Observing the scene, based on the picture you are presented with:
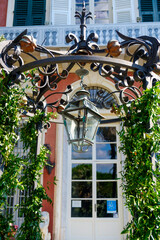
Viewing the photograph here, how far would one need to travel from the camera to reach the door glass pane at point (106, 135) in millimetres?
8633

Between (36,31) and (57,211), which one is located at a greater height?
(36,31)

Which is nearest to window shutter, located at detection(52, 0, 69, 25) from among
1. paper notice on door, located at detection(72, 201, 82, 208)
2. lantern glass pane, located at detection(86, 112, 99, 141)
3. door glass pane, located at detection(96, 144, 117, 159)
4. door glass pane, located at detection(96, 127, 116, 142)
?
door glass pane, located at detection(96, 127, 116, 142)

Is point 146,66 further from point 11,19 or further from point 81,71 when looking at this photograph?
point 11,19

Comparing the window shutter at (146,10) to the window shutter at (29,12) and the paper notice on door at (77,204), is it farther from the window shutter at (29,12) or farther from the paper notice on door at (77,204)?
the paper notice on door at (77,204)

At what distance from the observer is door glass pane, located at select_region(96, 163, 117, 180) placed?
8.27 metres

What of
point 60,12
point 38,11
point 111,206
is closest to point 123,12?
point 60,12

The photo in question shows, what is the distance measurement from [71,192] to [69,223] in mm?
760

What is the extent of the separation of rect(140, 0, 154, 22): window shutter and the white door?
3864 mm

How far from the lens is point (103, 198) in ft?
26.4

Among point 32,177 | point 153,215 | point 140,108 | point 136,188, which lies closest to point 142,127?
point 140,108

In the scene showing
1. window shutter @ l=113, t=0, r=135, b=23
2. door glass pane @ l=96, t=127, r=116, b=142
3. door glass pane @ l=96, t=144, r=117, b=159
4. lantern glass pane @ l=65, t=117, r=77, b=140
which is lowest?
lantern glass pane @ l=65, t=117, r=77, b=140

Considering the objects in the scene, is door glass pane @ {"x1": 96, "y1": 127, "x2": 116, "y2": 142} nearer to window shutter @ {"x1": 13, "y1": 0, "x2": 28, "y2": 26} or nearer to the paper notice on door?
the paper notice on door

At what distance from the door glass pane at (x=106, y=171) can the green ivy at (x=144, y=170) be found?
4940mm

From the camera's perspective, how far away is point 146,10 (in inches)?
400
